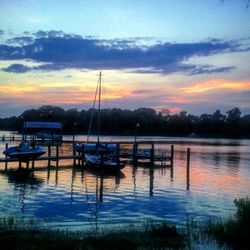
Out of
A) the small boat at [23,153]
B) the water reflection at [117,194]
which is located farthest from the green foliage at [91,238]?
the small boat at [23,153]

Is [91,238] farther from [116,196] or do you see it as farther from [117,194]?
[117,194]

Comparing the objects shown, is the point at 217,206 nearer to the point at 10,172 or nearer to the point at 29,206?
the point at 29,206

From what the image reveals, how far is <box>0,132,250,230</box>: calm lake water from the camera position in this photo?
80.5 feet

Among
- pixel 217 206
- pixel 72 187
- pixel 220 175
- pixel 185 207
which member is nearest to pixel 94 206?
pixel 185 207

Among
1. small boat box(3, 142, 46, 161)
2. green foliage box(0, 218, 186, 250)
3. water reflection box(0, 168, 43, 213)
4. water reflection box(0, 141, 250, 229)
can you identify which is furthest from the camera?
small boat box(3, 142, 46, 161)

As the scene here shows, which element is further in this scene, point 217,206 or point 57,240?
point 217,206

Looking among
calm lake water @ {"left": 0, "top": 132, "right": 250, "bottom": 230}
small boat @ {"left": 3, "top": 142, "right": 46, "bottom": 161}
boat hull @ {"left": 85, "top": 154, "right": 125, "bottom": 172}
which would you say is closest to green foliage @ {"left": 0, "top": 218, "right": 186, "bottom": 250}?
calm lake water @ {"left": 0, "top": 132, "right": 250, "bottom": 230}

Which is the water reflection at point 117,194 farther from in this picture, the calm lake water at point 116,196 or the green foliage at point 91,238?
the green foliage at point 91,238

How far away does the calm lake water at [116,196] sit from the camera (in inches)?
966

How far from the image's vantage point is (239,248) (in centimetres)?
1647

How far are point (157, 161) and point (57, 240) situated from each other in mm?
49934

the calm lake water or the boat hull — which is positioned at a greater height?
the boat hull

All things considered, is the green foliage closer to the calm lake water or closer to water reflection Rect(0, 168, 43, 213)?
the calm lake water

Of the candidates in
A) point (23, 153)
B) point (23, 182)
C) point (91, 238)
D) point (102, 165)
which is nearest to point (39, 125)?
point (23, 153)
